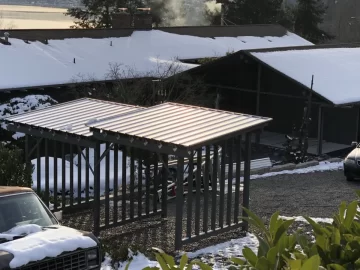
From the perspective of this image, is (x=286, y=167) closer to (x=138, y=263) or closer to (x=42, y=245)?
(x=138, y=263)

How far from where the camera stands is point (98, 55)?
29.2 m

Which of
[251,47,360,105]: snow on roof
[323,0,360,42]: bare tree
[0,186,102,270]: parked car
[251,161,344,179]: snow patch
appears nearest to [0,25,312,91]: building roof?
[251,47,360,105]: snow on roof

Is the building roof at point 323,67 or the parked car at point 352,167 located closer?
the parked car at point 352,167

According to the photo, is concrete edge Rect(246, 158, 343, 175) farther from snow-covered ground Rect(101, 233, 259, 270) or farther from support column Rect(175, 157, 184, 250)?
support column Rect(175, 157, 184, 250)

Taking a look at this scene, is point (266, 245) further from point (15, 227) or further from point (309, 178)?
point (309, 178)

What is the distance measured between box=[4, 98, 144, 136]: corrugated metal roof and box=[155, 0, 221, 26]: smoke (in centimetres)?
5066

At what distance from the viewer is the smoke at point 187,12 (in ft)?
217

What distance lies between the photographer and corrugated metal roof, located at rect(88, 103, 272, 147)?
432 inches

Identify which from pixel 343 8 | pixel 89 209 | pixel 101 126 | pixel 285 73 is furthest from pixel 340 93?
pixel 343 8

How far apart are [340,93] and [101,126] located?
15.2 metres

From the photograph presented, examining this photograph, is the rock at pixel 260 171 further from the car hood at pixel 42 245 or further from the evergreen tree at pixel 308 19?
the evergreen tree at pixel 308 19

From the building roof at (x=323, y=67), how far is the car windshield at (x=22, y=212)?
16663 mm

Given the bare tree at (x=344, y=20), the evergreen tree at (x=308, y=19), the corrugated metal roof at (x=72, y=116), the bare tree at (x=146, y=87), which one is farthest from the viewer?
the bare tree at (x=344, y=20)

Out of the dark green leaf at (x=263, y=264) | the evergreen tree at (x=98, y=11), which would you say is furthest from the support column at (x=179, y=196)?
the evergreen tree at (x=98, y=11)
